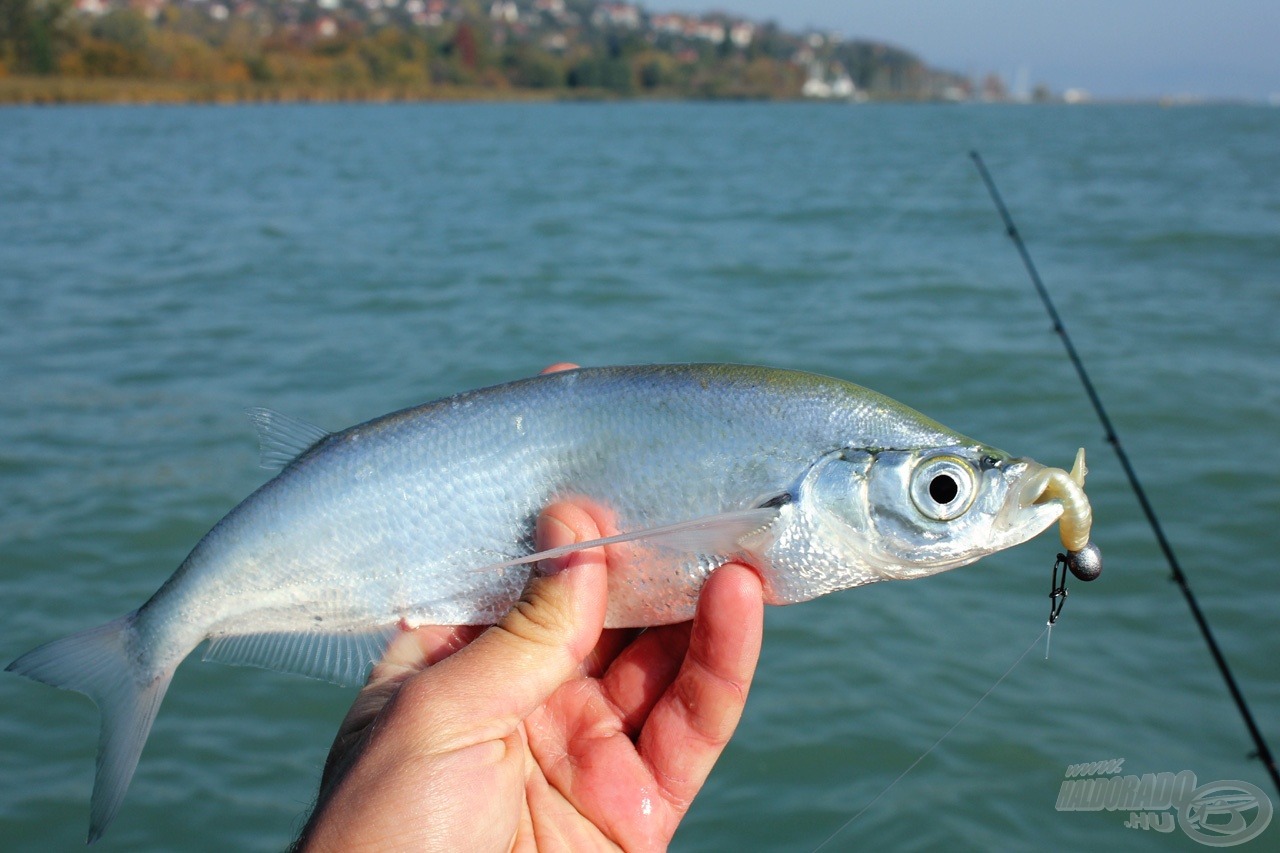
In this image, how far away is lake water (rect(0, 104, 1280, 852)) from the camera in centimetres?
486

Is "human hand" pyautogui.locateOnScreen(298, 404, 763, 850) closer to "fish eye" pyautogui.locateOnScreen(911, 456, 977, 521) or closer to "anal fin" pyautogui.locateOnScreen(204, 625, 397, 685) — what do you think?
"anal fin" pyautogui.locateOnScreen(204, 625, 397, 685)

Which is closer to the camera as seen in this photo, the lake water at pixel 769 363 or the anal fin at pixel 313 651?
the anal fin at pixel 313 651

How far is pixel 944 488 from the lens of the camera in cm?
229

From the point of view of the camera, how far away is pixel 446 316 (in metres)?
12.5

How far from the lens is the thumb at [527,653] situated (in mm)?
2224

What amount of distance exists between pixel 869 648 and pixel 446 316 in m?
8.15

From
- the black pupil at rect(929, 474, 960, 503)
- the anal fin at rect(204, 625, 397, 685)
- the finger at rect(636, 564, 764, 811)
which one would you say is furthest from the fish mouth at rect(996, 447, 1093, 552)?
the anal fin at rect(204, 625, 397, 685)

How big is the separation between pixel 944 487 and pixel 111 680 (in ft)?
6.91

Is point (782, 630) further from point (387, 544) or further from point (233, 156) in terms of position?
point (233, 156)

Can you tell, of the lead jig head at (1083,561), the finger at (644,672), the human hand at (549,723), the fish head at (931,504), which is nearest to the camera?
the human hand at (549,723)

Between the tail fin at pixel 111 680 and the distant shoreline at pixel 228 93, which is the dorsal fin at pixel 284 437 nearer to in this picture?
the tail fin at pixel 111 680

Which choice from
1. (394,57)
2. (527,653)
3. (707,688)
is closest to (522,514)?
(527,653)

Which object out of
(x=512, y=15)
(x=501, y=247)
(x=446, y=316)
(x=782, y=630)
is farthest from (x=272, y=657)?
(x=512, y=15)

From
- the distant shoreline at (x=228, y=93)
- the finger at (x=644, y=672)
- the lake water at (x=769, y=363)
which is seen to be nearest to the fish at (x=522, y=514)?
the finger at (x=644, y=672)
